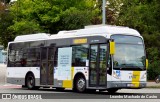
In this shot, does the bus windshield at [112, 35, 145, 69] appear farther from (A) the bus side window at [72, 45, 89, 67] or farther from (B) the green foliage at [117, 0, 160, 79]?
(B) the green foliage at [117, 0, 160, 79]

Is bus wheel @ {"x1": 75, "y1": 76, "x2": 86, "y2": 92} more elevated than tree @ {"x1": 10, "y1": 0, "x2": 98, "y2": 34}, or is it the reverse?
tree @ {"x1": 10, "y1": 0, "x2": 98, "y2": 34}

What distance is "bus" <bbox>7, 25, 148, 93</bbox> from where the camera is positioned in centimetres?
2275

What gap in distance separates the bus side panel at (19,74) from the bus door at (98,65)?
5312mm

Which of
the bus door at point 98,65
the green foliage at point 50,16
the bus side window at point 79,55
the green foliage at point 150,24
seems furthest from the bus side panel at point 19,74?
the green foliage at point 150,24

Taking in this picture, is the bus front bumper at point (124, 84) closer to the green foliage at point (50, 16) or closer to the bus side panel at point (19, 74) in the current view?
the bus side panel at point (19, 74)

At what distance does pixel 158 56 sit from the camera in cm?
4250

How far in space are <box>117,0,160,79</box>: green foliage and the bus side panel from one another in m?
15.0

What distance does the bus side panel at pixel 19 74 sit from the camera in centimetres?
2811

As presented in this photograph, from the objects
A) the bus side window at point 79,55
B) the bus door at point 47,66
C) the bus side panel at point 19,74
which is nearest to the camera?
the bus side window at point 79,55

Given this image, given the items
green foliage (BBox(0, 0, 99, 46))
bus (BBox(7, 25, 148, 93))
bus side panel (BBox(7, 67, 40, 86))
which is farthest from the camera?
green foliage (BBox(0, 0, 99, 46))

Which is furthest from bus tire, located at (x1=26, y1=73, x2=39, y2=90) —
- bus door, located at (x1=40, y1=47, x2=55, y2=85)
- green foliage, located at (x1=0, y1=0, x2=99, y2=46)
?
green foliage, located at (x1=0, y1=0, x2=99, y2=46)

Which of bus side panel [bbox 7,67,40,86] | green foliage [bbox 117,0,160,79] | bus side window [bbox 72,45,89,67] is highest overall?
green foliage [bbox 117,0,160,79]

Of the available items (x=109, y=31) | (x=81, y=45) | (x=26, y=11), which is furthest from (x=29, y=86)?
(x=26, y=11)

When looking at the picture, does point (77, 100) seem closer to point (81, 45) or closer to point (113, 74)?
point (113, 74)
